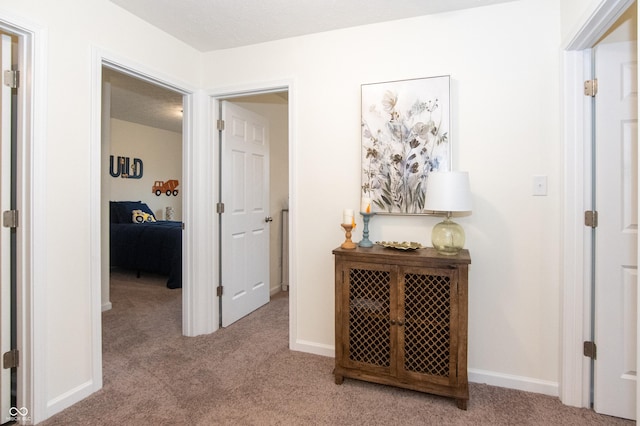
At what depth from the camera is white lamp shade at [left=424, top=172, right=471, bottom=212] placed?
1.92 m

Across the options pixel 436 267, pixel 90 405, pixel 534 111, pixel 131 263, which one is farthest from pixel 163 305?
pixel 534 111

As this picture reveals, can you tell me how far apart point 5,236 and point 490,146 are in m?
2.65

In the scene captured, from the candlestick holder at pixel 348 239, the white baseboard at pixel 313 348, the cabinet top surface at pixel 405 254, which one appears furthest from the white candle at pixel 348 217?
the white baseboard at pixel 313 348

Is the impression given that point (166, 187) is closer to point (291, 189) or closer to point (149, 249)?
point (149, 249)

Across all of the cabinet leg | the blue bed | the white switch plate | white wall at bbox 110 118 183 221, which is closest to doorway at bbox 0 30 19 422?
the cabinet leg

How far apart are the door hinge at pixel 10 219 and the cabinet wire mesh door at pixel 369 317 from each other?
175cm

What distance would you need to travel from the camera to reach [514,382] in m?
2.11

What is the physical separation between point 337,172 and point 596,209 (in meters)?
1.48

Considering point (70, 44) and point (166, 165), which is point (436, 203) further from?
point (166, 165)

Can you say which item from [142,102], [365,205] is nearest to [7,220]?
[365,205]

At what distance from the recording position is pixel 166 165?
683cm

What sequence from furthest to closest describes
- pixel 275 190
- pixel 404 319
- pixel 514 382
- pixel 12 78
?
1. pixel 275 190
2. pixel 514 382
3. pixel 404 319
4. pixel 12 78

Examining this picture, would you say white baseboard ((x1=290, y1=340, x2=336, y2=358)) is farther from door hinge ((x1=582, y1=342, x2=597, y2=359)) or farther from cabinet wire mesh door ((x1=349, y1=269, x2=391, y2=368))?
door hinge ((x1=582, y1=342, x2=597, y2=359))

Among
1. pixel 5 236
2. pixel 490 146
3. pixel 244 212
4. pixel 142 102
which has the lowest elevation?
pixel 5 236
